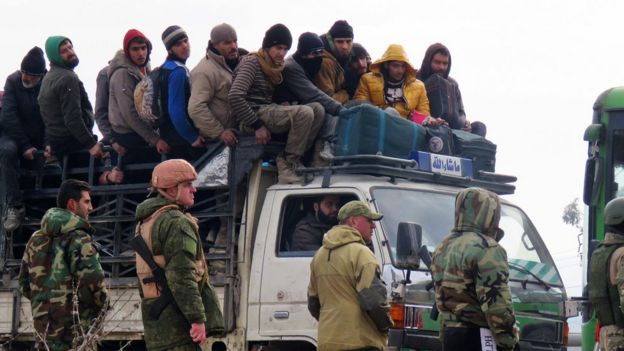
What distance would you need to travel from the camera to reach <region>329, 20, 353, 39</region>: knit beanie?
1230cm

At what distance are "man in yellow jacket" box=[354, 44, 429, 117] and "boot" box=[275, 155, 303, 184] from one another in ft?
4.51

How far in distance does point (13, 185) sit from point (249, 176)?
2254 mm

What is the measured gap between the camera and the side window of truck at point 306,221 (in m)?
10.9

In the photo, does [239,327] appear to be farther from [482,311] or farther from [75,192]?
[482,311]

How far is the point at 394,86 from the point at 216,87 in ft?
5.63

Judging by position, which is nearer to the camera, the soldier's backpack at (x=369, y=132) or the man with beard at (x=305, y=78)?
the soldier's backpack at (x=369, y=132)

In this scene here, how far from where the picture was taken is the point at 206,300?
854cm

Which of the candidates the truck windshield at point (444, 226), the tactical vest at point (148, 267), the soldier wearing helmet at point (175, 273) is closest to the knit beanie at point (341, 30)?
the truck windshield at point (444, 226)

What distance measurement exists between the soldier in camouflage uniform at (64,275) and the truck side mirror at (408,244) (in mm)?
2095

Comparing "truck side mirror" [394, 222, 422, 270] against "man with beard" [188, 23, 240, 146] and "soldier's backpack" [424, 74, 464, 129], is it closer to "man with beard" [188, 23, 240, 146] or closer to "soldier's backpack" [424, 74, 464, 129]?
"man with beard" [188, 23, 240, 146]

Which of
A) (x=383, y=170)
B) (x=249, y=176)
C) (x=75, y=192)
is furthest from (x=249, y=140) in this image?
(x=75, y=192)

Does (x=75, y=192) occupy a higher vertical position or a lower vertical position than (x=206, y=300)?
higher

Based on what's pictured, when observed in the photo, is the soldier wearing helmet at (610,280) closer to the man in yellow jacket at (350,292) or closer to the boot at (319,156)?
the man in yellow jacket at (350,292)

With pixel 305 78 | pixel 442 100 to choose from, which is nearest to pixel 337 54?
pixel 305 78
